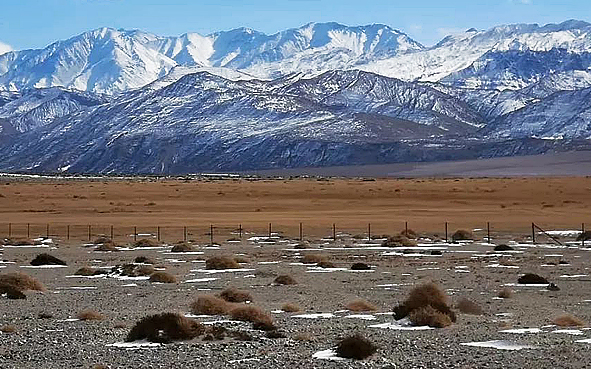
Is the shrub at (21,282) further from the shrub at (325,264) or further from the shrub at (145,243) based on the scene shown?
the shrub at (145,243)

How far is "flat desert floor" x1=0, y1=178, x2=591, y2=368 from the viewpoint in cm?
2039

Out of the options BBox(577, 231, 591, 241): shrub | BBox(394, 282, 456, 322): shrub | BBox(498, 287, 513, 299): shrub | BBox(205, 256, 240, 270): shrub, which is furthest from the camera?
BBox(577, 231, 591, 241): shrub

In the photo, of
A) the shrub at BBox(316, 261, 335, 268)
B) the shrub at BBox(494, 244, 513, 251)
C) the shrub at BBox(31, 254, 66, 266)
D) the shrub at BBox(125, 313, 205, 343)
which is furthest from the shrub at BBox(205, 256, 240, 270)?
the shrub at BBox(125, 313, 205, 343)

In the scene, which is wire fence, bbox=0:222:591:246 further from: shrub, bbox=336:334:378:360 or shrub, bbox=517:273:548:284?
shrub, bbox=336:334:378:360

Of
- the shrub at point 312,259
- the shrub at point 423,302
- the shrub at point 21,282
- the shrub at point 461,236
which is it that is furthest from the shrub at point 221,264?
the shrub at point 461,236

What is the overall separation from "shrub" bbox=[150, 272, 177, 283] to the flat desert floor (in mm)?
344

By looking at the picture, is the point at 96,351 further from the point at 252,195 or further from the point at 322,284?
the point at 252,195

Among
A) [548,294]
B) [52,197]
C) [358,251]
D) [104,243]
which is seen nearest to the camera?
[548,294]

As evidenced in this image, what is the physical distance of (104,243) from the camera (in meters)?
56.2

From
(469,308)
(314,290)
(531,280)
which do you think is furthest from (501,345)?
(531,280)

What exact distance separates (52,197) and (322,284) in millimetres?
86148

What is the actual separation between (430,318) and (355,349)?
513 cm

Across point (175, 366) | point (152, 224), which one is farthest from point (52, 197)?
point (175, 366)

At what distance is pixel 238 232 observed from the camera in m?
67.1
